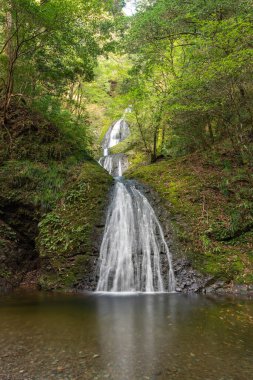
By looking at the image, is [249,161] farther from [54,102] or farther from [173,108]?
[54,102]

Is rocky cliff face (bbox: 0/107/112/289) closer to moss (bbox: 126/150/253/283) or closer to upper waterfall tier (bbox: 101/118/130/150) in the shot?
moss (bbox: 126/150/253/283)

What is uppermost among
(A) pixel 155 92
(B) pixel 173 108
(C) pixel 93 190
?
(A) pixel 155 92

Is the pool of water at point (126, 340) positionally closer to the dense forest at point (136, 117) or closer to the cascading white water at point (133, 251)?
the cascading white water at point (133, 251)

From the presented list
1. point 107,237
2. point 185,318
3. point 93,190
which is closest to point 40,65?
point 93,190

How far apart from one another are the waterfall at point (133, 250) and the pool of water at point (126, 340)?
1.76 meters

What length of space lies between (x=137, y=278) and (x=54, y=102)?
25.8 feet

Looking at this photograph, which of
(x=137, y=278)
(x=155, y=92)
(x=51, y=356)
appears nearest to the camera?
(x=51, y=356)

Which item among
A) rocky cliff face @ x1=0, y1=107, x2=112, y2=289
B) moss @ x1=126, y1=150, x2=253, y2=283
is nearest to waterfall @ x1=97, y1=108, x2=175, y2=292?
rocky cliff face @ x1=0, y1=107, x2=112, y2=289

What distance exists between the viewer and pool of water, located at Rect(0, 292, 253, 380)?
3188mm

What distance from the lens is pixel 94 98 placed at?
55.1ft

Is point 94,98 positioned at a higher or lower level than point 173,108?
higher

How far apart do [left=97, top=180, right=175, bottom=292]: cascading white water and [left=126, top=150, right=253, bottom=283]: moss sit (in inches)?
27.5

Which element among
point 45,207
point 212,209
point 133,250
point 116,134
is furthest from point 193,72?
point 116,134

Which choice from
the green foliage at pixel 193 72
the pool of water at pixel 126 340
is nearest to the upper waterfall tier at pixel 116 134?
the green foliage at pixel 193 72
